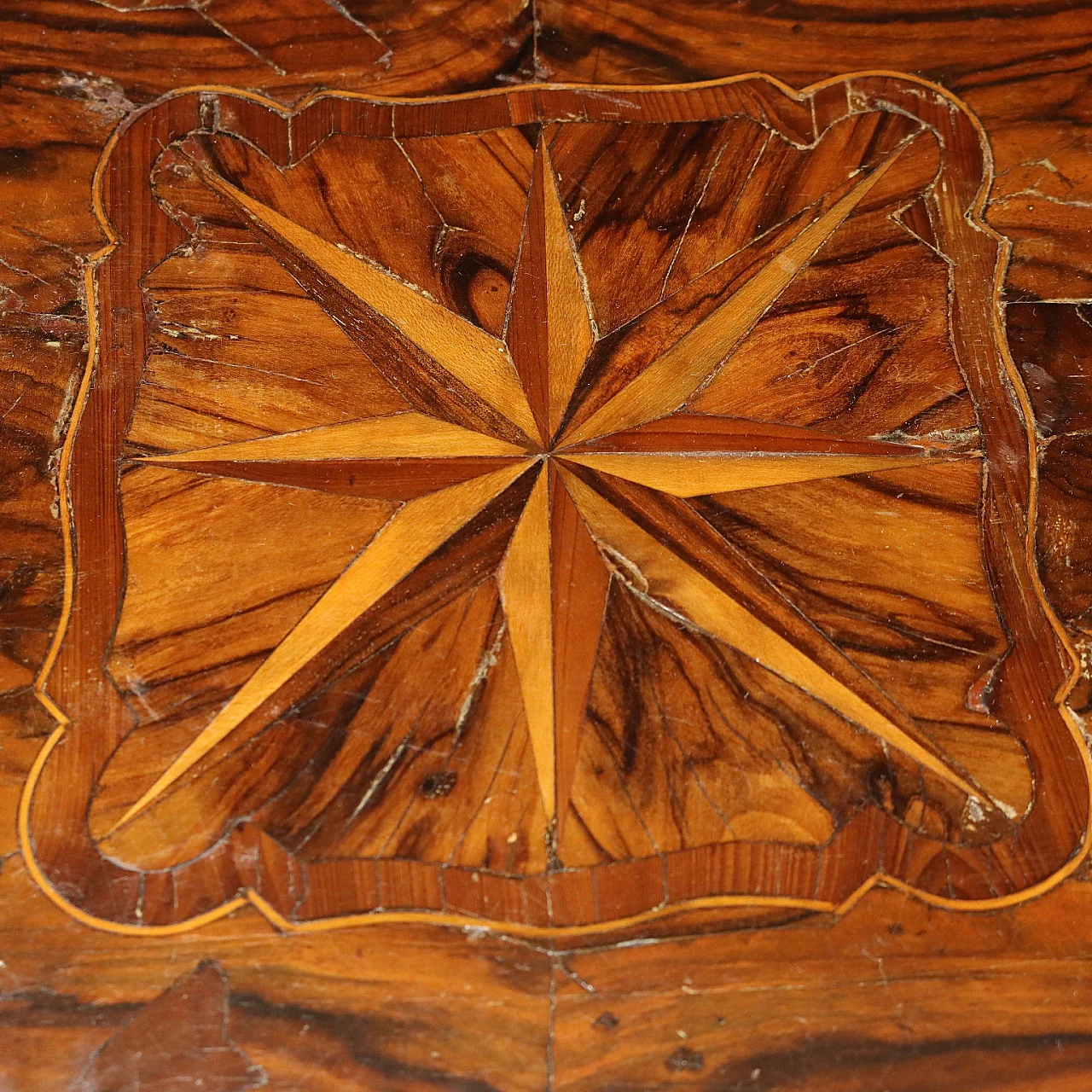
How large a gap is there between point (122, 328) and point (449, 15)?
777 mm

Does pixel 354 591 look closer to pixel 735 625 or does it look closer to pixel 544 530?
pixel 544 530

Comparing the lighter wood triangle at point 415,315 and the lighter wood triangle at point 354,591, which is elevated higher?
the lighter wood triangle at point 415,315

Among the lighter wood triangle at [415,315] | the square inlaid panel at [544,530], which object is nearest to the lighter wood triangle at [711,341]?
the square inlaid panel at [544,530]

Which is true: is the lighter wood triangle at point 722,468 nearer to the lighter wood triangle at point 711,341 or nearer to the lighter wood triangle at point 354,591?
the lighter wood triangle at point 711,341

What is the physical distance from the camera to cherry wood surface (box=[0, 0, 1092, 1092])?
144 centimetres

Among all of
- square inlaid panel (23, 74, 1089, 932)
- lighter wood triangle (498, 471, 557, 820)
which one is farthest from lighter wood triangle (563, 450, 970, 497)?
lighter wood triangle (498, 471, 557, 820)

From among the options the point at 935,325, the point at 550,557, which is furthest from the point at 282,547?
the point at 935,325

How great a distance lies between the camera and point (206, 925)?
1433mm

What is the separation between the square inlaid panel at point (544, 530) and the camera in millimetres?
1444

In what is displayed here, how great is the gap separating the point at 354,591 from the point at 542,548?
320 millimetres

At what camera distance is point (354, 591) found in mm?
1459

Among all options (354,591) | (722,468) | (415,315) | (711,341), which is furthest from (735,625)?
(415,315)

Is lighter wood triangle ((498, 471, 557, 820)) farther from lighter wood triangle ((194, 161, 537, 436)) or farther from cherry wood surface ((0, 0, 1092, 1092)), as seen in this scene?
lighter wood triangle ((194, 161, 537, 436))

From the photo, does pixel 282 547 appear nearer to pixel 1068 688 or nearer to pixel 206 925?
pixel 206 925
